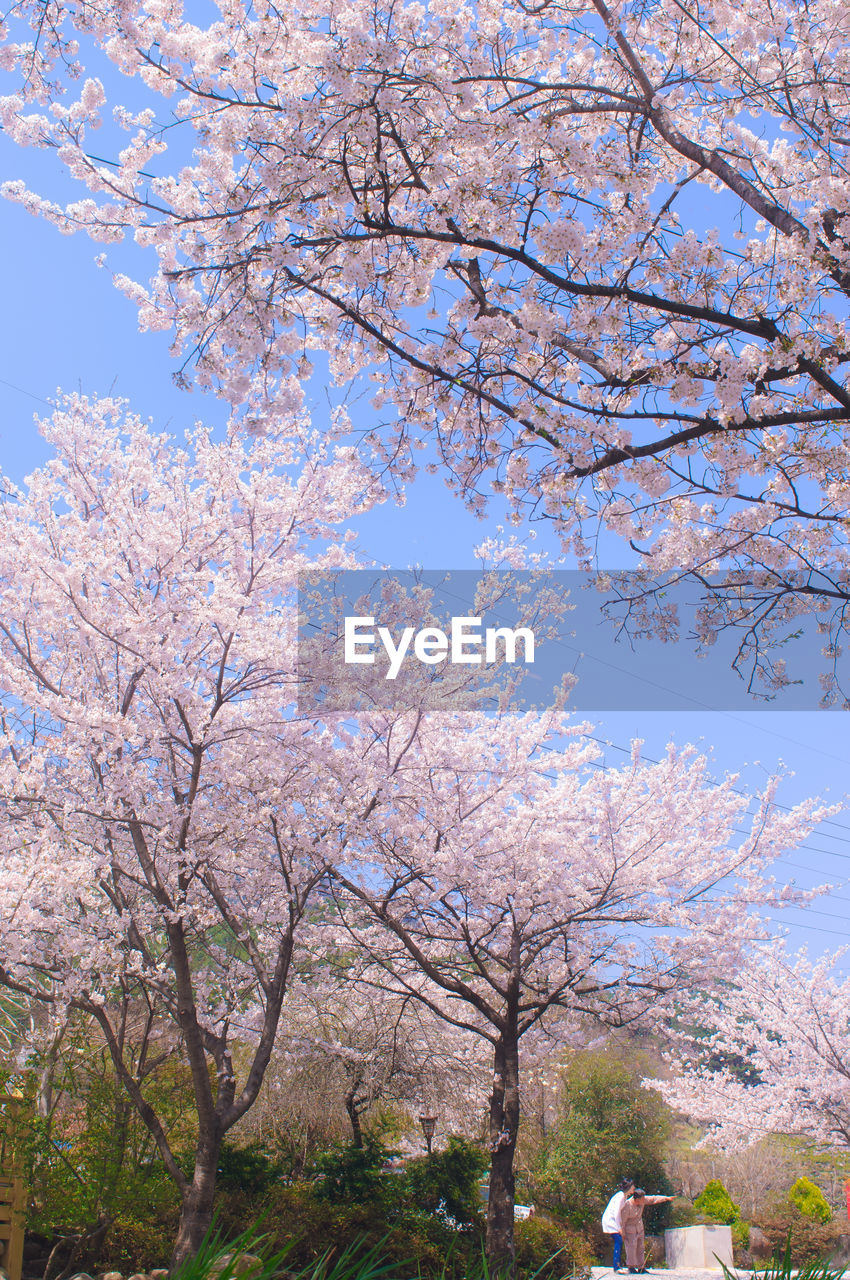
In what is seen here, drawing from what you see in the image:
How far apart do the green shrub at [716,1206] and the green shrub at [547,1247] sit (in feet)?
18.0

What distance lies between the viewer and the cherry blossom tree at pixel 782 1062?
1543 centimetres

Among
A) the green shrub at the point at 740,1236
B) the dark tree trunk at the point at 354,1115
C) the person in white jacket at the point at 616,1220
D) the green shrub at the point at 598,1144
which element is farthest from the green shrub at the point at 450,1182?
the green shrub at the point at 740,1236

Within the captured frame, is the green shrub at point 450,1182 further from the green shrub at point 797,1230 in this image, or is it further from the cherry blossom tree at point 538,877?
the green shrub at point 797,1230

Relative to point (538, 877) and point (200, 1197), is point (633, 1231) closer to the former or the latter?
point (538, 877)

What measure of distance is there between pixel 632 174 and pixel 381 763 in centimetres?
569

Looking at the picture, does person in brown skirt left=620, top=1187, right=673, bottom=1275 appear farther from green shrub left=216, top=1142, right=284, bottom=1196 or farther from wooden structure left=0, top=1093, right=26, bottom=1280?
wooden structure left=0, top=1093, right=26, bottom=1280

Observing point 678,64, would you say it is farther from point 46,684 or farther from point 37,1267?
point 37,1267

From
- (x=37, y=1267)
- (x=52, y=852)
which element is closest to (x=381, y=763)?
(x=52, y=852)

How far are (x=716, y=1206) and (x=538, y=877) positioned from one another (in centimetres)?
1230

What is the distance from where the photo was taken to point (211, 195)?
434cm

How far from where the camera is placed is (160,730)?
6.98 meters

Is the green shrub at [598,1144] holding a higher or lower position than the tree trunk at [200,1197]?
lower

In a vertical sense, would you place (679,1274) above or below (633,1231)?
below

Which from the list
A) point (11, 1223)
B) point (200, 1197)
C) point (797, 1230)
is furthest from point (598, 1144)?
point (11, 1223)
